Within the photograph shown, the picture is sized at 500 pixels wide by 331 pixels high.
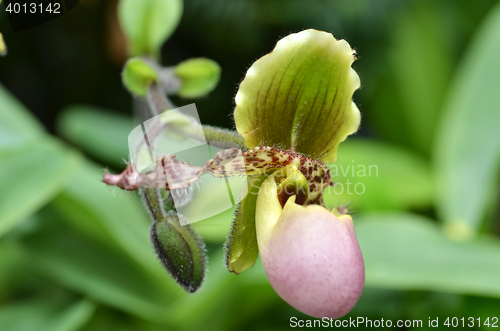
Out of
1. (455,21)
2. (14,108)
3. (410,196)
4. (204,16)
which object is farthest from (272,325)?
(455,21)

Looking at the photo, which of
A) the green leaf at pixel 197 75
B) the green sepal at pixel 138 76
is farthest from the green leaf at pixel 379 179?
the green sepal at pixel 138 76

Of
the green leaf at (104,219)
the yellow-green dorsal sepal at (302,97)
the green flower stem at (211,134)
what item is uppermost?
the yellow-green dorsal sepal at (302,97)

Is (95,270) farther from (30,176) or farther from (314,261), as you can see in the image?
(314,261)

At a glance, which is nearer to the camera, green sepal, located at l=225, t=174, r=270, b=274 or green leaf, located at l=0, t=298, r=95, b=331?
green sepal, located at l=225, t=174, r=270, b=274

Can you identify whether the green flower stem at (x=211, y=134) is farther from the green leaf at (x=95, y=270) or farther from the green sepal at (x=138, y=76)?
the green leaf at (x=95, y=270)

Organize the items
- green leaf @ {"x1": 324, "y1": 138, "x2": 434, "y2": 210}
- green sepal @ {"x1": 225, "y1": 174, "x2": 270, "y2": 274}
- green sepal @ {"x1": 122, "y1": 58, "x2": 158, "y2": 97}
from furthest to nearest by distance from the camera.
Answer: green leaf @ {"x1": 324, "y1": 138, "x2": 434, "y2": 210}, green sepal @ {"x1": 122, "y1": 58, "x2": 158, "y2": 97}, green sepal @ {"x1": 225, "y1": 174, "x2": 270, "y2": 274}

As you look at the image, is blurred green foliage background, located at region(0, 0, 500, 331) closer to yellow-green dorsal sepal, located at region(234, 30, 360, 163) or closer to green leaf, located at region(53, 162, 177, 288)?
green leaf, located at region(53, 162, 177, 288)

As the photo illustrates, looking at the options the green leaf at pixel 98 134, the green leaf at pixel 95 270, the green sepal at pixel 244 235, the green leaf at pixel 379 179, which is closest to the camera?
the green sepal at pixel 244 235

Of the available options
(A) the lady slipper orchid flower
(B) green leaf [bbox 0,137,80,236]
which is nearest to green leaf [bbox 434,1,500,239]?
(A) the lady slipper orchid flower
